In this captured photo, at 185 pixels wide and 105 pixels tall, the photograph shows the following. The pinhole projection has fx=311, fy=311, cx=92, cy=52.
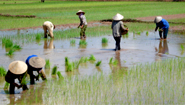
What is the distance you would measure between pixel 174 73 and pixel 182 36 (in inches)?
292

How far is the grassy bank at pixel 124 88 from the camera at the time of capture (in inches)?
226

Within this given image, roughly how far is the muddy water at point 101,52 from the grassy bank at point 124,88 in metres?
0.55

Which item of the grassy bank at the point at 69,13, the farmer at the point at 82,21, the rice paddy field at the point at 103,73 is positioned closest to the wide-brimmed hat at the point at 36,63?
the rice paddy field at the point at 103,73

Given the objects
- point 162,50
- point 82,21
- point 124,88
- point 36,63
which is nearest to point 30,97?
point 36,63

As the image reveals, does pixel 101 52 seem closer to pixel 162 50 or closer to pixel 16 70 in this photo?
pixel 162 50

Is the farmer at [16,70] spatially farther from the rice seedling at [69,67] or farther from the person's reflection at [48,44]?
the person's reflection at [48,44]

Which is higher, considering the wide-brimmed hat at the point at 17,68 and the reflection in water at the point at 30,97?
the wide-brimmed hat at the point at 17,68

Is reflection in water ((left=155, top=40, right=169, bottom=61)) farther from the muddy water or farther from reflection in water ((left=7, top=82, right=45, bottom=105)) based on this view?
reflection in water ((left=7, top=82, right=45, bottom=105))

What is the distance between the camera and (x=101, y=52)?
10.6m

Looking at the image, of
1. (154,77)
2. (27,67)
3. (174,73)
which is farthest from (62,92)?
(174,73)

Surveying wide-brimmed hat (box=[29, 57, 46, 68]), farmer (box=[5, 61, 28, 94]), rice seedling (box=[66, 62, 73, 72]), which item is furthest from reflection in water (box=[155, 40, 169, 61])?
farmer (box=[5, 61, 28, 94])

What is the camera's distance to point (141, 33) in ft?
51.8

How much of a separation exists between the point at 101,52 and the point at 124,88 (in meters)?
4.21

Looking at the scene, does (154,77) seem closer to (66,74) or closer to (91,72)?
(91,72)
